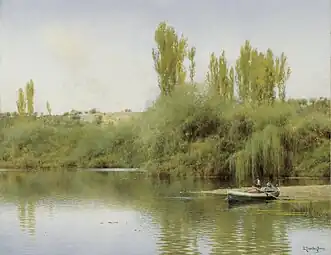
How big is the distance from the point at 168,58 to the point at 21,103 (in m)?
19.0

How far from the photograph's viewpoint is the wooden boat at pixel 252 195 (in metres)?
20.2

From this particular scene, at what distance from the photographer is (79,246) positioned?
44.4ft

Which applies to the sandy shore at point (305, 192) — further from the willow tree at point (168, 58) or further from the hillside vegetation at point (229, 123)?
the willow tree at point (168, 58)

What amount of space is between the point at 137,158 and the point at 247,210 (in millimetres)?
23746

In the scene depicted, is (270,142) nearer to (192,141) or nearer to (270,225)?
(192,141)

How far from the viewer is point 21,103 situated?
5225cm

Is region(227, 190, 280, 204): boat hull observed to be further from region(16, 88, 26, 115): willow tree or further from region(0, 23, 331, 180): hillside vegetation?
region(16, 88, 26, 115): willow tree

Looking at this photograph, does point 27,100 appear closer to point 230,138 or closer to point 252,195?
point 230,138

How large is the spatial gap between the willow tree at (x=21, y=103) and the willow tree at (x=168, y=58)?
17513mm

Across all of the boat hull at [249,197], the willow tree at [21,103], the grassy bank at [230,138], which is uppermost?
the willow tree at [21,103]

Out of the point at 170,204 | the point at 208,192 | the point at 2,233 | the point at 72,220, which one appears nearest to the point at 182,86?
the point at 208,192

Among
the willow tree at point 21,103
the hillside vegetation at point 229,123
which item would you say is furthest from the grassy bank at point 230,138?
the willow tree at point 21,103

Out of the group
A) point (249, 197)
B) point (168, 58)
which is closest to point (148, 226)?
point (249, 197)
